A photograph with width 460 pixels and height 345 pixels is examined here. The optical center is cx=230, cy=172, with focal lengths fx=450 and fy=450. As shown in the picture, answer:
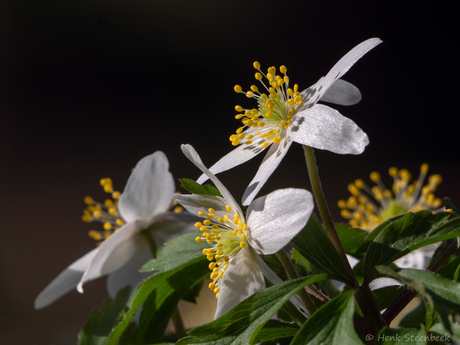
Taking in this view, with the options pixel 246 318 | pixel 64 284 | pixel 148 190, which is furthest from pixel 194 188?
pixel 64 284

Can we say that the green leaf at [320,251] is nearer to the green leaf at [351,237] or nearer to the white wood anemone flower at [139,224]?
the green leaf at [351,237]

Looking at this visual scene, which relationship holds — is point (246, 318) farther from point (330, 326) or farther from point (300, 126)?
point (300, 126)

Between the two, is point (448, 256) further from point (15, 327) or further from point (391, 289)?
point (15, 327)

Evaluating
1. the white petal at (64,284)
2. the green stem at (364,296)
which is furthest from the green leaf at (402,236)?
the white petal at (64,284)

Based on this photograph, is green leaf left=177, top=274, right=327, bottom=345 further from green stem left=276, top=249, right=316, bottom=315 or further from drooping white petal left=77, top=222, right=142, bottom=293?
drooping white petal left=77, top=222, right=142, bottom=293

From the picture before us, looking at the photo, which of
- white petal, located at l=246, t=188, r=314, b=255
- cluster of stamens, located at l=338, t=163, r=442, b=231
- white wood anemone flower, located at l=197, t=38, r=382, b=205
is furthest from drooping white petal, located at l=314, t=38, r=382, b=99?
cluster of stamens, located at l=338, t=163, r=442, b=231

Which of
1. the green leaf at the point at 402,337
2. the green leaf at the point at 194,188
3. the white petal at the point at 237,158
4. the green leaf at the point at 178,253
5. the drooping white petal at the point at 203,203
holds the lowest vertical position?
the green leaf at the point at 402,337
